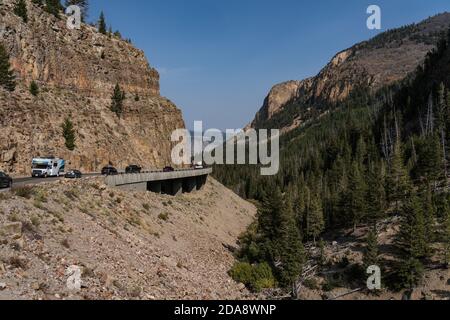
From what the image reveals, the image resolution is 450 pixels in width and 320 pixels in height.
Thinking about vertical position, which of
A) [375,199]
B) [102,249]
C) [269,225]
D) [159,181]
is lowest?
[269,225]

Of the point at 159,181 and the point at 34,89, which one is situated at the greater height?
the point at 34,89

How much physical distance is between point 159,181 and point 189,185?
1780cm

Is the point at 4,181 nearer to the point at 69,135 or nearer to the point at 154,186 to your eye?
the point at 154,186

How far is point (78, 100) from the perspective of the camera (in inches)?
2758

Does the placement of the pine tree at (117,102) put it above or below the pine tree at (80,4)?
below

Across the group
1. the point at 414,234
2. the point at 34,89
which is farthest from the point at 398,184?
the point at 34,89

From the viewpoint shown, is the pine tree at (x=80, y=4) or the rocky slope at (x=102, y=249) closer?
the rocky slope at (x=102, y=249)

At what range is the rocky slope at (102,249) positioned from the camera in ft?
52.5

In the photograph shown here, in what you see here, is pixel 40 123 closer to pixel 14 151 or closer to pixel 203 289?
pixel 14 151

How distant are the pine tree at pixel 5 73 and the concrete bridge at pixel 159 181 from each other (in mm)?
27090

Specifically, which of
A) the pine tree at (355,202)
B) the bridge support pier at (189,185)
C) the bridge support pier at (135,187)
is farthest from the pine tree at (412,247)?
the bridge support pier at (189,185)

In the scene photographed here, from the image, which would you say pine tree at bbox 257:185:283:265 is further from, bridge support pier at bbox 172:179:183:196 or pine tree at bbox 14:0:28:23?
pine tree at bbox 14:0:28:23

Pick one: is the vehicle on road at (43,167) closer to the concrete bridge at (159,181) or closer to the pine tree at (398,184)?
the concrete bridge at (159,181)

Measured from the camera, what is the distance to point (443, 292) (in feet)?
113
